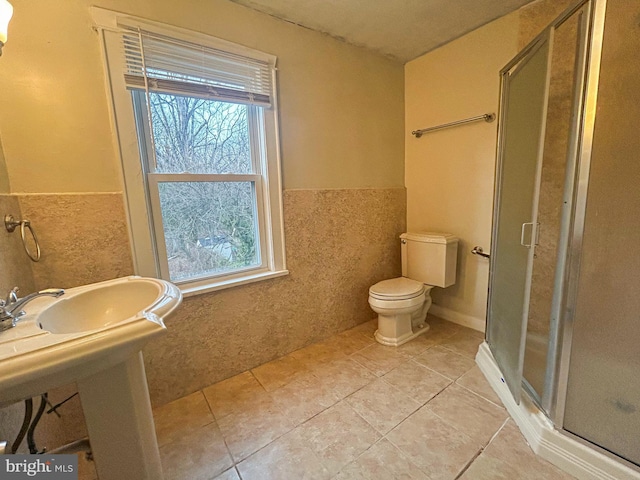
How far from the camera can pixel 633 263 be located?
1037 millimetres

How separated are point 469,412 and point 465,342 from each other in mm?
745

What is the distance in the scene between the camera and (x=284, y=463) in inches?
46.3

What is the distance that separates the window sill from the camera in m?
1.56

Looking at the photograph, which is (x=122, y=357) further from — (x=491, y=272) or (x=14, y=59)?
(x=491, y=272)

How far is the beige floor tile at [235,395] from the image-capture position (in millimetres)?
1503

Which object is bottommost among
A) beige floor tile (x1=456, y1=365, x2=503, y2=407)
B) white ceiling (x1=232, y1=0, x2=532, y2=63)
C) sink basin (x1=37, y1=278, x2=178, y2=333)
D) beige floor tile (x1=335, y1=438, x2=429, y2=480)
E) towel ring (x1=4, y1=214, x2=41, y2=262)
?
beige floor tile (x1=335, y1=438, x2=429, y2=480)

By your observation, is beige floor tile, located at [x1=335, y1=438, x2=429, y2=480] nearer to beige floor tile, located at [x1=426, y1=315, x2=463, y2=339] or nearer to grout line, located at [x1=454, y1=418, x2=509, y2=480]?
grout line, located at [x1=454, y1=418, x2=509, y2=480]

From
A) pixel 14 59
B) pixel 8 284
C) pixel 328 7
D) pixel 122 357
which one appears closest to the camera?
pixel 122 357

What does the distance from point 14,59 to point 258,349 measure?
6.02ft

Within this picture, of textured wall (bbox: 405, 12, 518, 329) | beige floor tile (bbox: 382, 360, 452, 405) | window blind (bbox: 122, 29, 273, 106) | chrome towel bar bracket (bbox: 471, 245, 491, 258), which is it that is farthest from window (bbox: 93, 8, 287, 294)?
chrome towel bar bracket (bbox: 471, 245, 491, 258)

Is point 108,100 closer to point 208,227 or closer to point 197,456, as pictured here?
point 208,227

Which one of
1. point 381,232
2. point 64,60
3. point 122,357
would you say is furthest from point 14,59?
point 381,232

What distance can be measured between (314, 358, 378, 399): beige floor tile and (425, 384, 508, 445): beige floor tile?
39 centimetres

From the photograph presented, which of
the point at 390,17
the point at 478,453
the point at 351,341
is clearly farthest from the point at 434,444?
the point at 390,17
